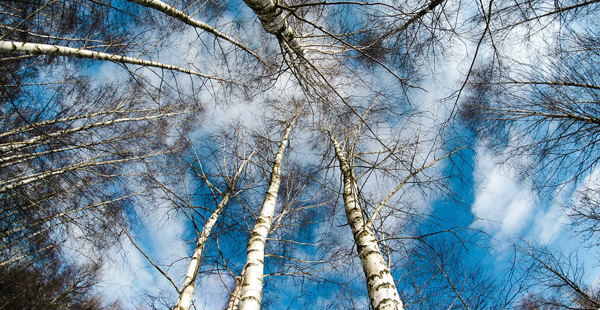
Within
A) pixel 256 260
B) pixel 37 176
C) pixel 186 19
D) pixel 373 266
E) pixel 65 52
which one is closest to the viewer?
pixel 373 266

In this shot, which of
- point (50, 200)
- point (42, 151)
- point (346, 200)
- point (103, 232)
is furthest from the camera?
point (103, 232)

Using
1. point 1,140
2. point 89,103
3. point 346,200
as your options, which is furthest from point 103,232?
point 346,200

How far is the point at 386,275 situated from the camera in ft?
6.64

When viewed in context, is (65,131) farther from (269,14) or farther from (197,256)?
(269,14)

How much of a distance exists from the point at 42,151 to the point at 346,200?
19.5 ft

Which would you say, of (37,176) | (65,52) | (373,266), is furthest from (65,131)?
(373,266)

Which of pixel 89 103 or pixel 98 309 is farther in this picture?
pixel 98 309

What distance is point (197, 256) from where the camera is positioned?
322 cm

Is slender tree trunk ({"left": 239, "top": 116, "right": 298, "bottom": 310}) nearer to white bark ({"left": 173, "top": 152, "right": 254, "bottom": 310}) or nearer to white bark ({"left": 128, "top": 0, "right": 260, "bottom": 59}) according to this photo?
white bark ({"left": 173, "top": 152, "right": 254, "bottom": 310})

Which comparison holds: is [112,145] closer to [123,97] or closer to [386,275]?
[123,97]

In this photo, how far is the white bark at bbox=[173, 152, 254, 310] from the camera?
8.80ft

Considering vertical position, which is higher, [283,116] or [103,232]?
[283,116]

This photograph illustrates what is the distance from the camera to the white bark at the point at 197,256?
106 inches

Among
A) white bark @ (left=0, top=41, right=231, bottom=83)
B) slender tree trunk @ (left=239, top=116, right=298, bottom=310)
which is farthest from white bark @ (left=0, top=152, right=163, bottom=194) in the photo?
slender tree trunk @ (left=239, top=116, right=298, bottom=310)
